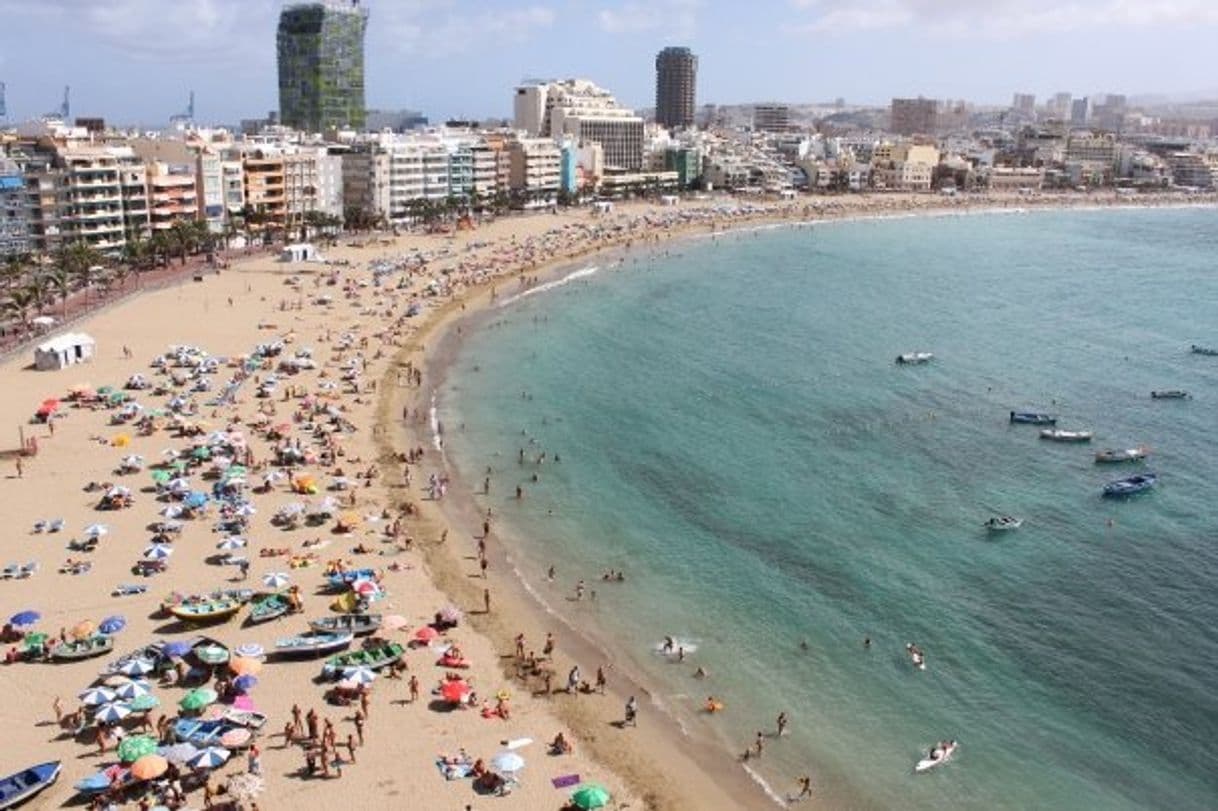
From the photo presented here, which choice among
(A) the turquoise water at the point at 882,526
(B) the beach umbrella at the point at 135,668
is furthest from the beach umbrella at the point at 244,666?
(A) the turquoise water at the point at 882,526

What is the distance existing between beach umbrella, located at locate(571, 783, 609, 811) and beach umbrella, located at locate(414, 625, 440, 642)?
7.93 m

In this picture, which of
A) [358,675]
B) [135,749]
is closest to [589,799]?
[358,675]

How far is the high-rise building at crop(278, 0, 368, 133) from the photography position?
175500 millimetres

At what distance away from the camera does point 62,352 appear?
55250mm

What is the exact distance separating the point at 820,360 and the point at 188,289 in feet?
149

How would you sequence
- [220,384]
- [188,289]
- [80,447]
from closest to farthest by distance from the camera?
[80,447] → [220,384] → [188,289]

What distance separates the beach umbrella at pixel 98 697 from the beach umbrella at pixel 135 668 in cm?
104

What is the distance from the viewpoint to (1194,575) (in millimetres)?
35969

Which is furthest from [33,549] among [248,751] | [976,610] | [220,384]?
[976,610]

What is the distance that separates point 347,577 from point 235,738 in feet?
28.8

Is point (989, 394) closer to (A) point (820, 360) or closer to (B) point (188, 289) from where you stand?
(A) point (820, 360)

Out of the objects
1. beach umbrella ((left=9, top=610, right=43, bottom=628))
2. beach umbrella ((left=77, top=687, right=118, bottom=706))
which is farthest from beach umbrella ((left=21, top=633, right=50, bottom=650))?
beach umbrella ((left=77, top=687, right=118, bottom=706))

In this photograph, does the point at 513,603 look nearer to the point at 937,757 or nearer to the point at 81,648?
the point at 81,648

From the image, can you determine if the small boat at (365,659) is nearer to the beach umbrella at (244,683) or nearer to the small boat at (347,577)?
the beach umbrella at (244,683)
